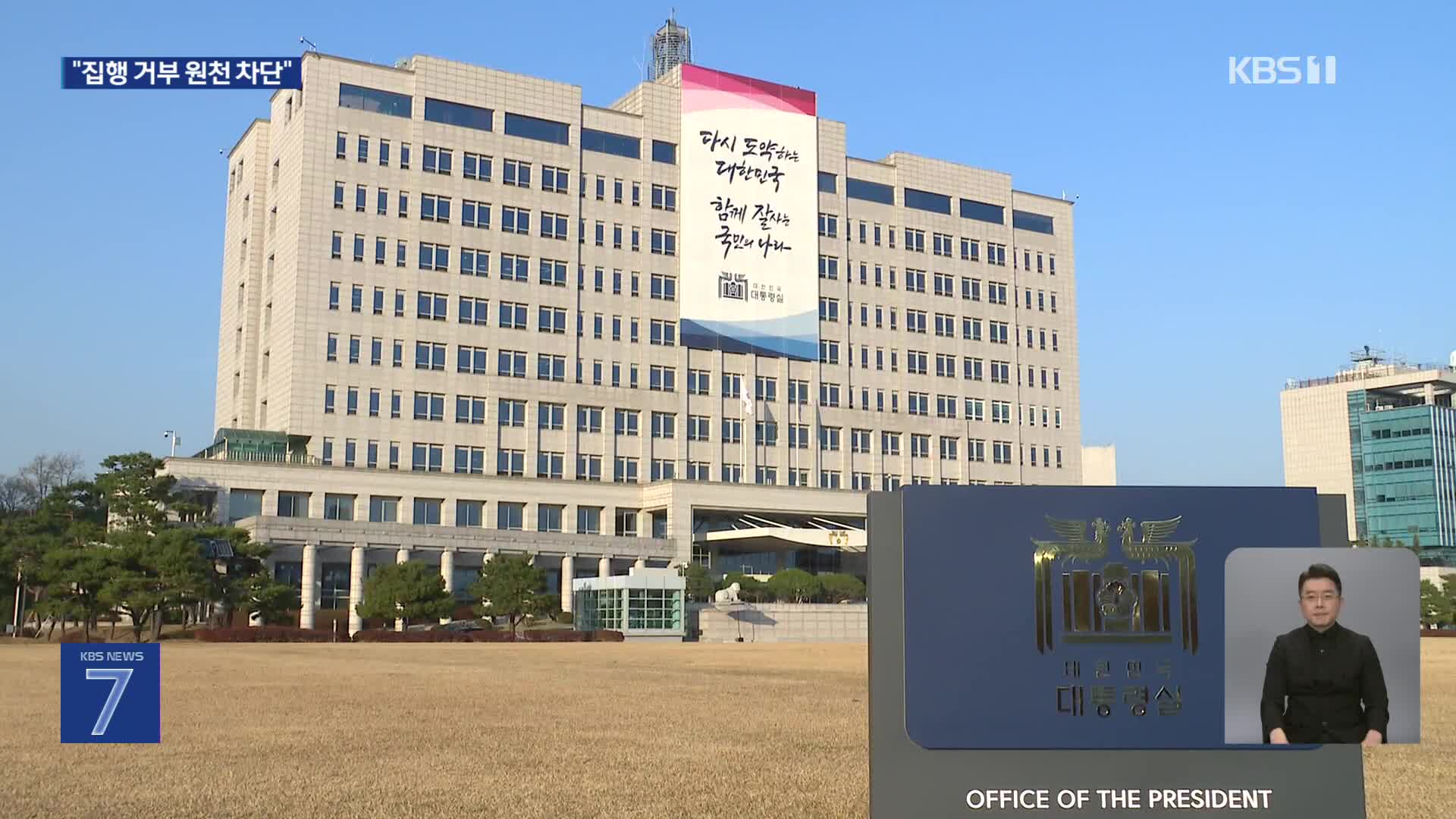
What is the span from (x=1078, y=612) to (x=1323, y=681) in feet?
4.10

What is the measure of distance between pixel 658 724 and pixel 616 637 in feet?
200

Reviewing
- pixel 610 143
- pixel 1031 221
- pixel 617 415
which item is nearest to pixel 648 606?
pixel 617 415

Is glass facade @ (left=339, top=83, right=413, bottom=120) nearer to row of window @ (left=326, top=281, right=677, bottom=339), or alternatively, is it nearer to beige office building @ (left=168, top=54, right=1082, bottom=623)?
beige office building @ (left=168, top=54, right=1082, bottom=623)

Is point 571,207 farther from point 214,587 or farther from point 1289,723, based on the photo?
point 1289,723

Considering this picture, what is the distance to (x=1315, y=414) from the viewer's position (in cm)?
19000

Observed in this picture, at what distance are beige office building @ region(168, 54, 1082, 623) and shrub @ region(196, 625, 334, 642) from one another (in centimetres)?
1931

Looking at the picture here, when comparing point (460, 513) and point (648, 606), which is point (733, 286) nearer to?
point (460, 513)

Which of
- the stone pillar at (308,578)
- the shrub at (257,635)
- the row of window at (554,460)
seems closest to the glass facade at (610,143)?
the row of window at (554,460)

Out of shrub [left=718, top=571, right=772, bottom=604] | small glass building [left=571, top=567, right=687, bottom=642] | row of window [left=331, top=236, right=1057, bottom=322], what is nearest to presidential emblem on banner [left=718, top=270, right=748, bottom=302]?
row of window [left=331, top=236, right=1057, bottom=322]

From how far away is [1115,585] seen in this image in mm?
6613

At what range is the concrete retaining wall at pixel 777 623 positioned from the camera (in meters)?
86.1

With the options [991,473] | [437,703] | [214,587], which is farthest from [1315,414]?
[437,703]

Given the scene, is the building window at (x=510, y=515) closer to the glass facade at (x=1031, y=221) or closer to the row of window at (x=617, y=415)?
the row of window at (x=617, y=415)

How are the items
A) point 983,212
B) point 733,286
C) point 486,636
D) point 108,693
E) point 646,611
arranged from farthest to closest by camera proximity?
point 983,212
point 733,286
point 646,611
point 486,636
point 108,693
